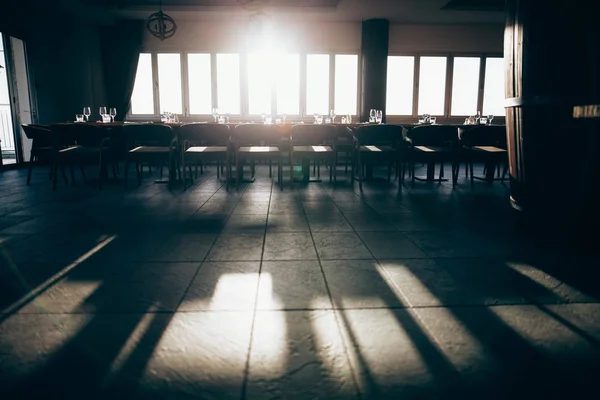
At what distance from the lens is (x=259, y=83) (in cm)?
915

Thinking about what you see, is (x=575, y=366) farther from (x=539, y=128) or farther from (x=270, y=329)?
(x=539, y=128)

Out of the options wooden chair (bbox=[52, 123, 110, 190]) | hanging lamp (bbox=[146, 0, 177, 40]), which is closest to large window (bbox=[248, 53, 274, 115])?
hanging lamp (bbox=[146, 0, 177, 40])

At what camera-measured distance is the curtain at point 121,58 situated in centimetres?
859

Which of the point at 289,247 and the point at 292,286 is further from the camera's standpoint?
the point at 289,247

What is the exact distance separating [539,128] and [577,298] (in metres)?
1.07

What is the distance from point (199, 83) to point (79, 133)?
16.4 ft

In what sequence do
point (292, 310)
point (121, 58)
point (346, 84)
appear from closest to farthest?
point (292, 310) → point (121, 58) → point (346, 84)

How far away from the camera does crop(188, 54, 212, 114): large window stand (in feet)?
29.6

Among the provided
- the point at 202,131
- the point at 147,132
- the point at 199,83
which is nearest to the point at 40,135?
the point at 147,132

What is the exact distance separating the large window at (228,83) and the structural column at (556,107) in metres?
7.43

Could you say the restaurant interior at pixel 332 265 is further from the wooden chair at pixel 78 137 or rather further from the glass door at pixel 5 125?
the glass door at pixel 5 125

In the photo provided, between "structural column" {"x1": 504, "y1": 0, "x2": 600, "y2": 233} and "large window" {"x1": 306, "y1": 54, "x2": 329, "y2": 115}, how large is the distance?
7.02 meters

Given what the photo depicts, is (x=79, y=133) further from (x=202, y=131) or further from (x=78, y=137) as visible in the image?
(x=202, y=131)

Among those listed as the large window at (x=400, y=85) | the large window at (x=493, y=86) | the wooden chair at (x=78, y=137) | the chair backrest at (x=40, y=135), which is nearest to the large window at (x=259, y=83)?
the large window at (x=400, y=85)
